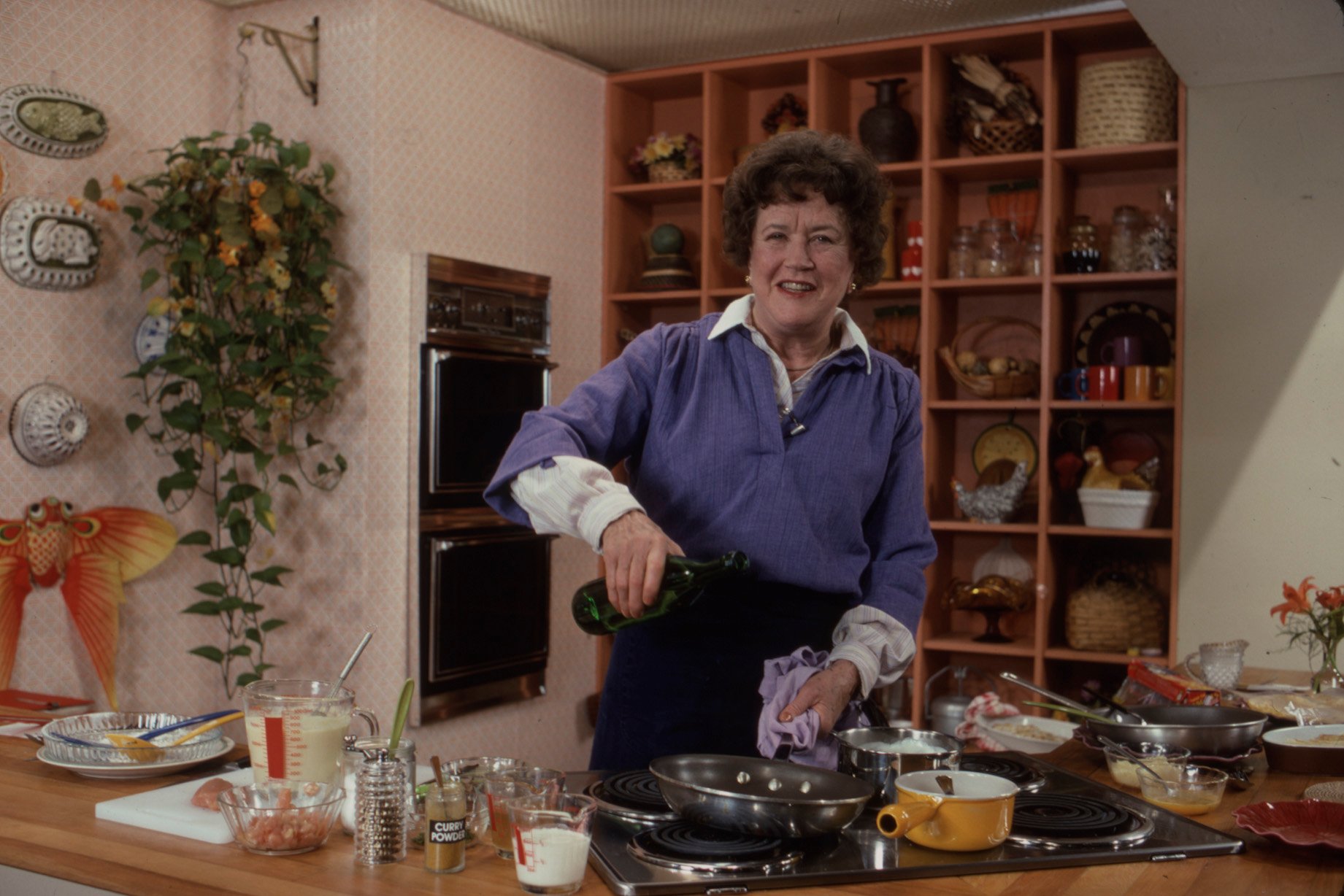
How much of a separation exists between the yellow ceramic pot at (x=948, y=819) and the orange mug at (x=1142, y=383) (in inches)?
117

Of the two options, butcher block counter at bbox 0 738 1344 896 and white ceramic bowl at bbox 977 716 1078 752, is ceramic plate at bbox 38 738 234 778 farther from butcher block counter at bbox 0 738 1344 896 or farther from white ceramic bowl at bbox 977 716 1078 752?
white ceramic bowl at bbox 977 716 1078 752

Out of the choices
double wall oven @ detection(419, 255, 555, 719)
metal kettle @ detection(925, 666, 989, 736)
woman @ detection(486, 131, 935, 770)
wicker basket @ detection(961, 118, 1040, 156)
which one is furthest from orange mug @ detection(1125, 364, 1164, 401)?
woman @ detection(486, 131, 935, 770)

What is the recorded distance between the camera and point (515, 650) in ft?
14.3

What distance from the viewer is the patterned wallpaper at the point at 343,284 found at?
3.54m

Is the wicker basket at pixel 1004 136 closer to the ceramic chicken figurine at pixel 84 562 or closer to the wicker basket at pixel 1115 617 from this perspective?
the wicker basket at pixel 1115 617

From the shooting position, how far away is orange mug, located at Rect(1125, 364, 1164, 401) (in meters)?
4.12

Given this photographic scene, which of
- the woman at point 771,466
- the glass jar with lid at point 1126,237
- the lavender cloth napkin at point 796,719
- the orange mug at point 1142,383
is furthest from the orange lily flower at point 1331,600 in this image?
the glass jar with lid at point 1126,237

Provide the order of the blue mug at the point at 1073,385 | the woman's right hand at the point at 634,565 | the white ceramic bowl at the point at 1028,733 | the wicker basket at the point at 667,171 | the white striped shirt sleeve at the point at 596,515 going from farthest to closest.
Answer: the wicker basket at the point at 667,171
the blue mug at the point at 1073,385
the white ceramic bowl at the point at 1028,733
the white striped shirt sleeve at the point at 596,515
the woman's right hand at the point at 634,565

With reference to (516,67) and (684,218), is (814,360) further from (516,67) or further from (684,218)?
(684,218)

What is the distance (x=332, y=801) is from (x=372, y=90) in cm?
290

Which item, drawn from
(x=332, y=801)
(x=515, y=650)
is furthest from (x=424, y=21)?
(x=332, y=801)

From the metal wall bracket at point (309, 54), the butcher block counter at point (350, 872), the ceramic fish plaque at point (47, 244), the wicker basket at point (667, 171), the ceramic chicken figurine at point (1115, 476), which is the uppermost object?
the metal wall bracket at point (309, 54)

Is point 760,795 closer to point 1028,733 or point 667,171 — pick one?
point 1028,733

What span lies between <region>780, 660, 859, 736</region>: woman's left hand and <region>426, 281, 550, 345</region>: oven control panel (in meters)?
2.39
